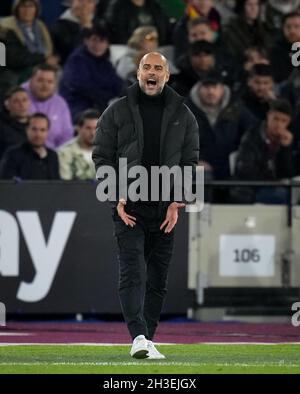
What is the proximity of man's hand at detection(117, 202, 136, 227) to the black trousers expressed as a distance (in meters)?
0.05

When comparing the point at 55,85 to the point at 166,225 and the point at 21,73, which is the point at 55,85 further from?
the point at 166,225

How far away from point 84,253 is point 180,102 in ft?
15.7

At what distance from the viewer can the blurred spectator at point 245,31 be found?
1816cm

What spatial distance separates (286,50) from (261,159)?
279 centimetres

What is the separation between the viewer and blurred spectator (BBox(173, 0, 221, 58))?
58.1 ft

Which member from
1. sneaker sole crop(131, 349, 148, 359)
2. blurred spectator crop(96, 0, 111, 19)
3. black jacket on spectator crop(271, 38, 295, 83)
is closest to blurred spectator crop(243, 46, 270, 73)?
black jacket on spectator crop(271, 38, 295, 83)

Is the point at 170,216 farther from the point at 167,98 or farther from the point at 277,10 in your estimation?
the point at 277,10

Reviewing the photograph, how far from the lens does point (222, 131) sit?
53.3 ft


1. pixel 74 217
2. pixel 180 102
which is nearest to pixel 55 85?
pixel 74 217

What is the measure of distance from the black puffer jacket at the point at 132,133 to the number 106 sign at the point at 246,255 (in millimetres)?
4758

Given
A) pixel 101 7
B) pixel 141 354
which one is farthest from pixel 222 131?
pixel 141 354

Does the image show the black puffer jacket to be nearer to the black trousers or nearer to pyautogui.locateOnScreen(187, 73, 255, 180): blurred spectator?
the black trousers

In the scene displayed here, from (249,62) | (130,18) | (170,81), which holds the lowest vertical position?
(170,81)

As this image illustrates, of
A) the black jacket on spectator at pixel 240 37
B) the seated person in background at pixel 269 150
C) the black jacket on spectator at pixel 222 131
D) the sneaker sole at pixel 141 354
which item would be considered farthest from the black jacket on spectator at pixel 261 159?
the sneaker sole at pixel 141 354
